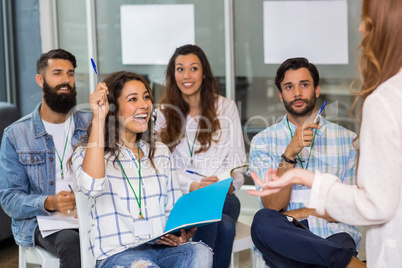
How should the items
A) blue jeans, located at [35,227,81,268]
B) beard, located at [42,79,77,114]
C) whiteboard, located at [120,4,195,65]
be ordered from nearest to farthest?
blue jeans, located at [35,227,81,268] → beard, located at [42,79,77,114] → whiteboard, located at [120,4,195,65]

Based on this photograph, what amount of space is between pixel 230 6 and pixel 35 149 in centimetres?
243

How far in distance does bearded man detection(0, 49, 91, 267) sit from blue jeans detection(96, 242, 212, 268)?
40 centimetres

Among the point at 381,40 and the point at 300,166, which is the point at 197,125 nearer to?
the point at 300,166

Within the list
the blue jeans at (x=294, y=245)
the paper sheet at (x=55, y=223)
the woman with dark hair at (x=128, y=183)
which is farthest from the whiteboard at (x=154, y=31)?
the blue jeans at (x=294, y=245)

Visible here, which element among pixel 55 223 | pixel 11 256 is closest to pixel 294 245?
pixel 55 223

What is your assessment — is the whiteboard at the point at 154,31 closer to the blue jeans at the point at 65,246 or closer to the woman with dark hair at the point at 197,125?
the woman with dark hair at the point at 197,125

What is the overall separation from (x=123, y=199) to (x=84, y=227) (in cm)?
22

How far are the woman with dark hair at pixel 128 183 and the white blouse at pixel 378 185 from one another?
933 mm

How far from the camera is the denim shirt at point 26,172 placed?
9.11ft

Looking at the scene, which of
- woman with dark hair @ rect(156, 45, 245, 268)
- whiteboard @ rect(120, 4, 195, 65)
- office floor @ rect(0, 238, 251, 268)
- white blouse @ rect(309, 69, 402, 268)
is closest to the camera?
white blouse @ rect(309, 69, 402, 268)

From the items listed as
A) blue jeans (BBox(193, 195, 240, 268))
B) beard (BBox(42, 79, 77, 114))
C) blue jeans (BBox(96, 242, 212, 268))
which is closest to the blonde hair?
blue jeans (BBox(96, 242, 212, 268))

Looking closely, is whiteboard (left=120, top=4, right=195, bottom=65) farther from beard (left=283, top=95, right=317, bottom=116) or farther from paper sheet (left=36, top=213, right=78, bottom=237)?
paper sheet (left=36, top=213, right=78, bottom=237)

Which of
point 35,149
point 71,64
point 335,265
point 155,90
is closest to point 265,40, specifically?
point 155,90

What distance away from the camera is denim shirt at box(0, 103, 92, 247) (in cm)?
278
